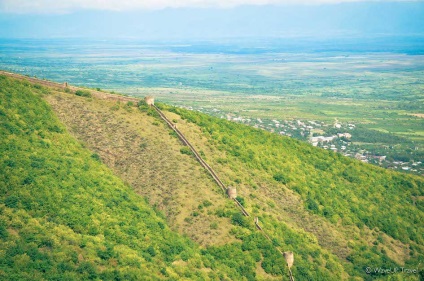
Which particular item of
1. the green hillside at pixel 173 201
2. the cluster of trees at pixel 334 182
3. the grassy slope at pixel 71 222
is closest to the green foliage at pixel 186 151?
the green hillside at pixel 173 201

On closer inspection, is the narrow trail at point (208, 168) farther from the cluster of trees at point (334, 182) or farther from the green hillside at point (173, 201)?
the cluster of trees at point (334, 182)

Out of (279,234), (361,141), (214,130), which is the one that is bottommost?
(361,141)

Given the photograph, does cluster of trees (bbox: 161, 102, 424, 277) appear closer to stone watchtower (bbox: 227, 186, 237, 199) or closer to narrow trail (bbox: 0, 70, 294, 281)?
narrow trail (bbox: 0, 70, 294, 281)

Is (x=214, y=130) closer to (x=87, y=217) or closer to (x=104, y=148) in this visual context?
(x=104, y=148)

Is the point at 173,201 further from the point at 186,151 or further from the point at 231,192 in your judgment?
the point at 186,151

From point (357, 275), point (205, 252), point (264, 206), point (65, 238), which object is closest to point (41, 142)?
point (65, 238)

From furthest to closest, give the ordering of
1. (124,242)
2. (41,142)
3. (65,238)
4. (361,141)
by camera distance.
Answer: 1. (361,141)
2. (41,142)
3. (124,242)
4. (65,238)

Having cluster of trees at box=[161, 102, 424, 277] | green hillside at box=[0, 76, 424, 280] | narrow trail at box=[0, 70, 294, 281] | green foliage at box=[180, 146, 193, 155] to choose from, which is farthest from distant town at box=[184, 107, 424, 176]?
green foliage at box=[180, 146, 193, 155]

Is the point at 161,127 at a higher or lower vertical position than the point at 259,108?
higher
